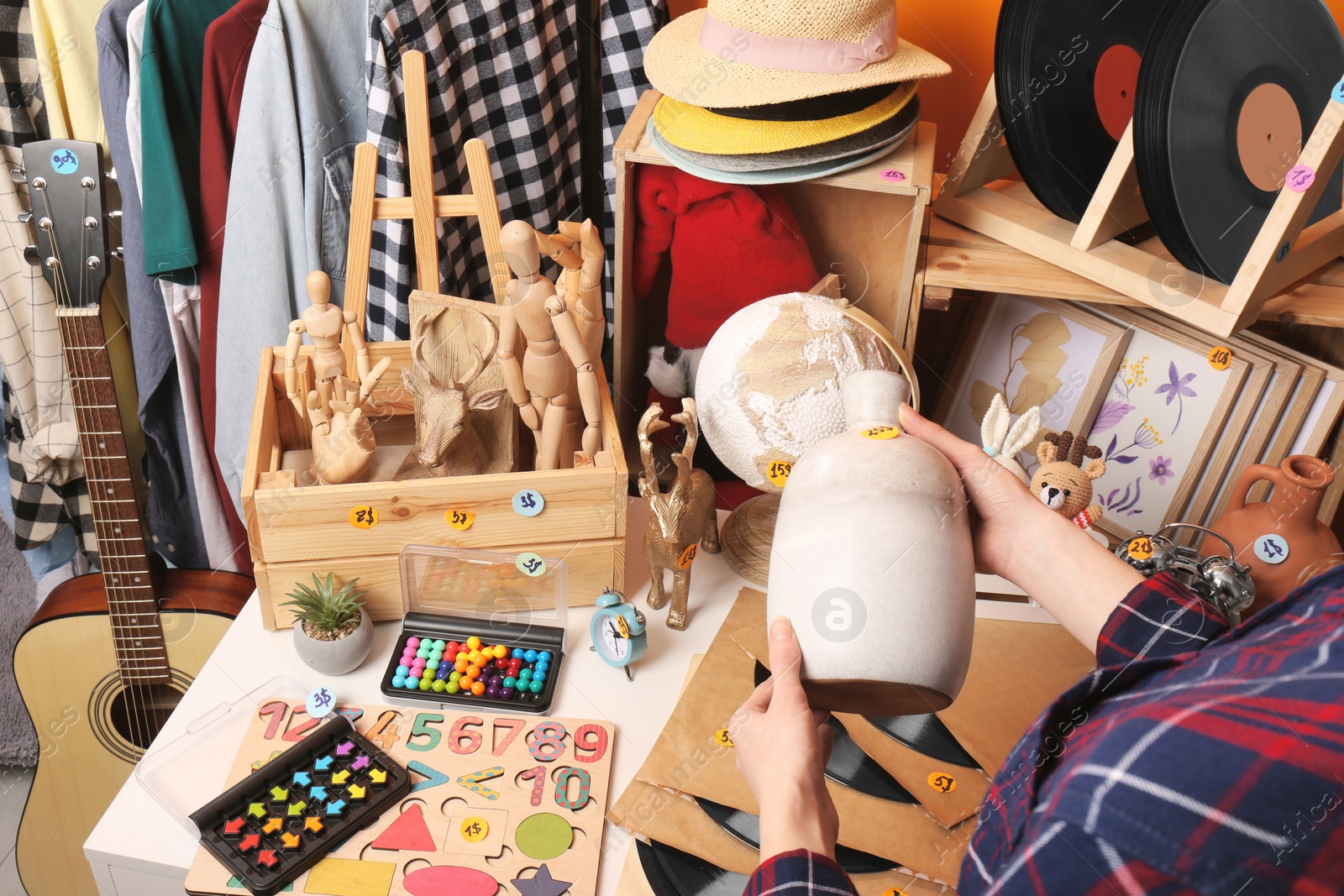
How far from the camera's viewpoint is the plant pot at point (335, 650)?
39.9 inches

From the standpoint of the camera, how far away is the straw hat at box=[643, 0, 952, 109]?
1.01m

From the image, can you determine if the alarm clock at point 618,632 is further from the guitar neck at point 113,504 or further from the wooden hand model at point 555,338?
the guitar neck at point 113,504

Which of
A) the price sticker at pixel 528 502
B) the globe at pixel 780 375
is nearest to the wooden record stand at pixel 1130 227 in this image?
the globe at pixel 780 375

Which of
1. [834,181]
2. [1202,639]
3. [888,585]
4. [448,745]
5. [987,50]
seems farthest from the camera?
[987,50]

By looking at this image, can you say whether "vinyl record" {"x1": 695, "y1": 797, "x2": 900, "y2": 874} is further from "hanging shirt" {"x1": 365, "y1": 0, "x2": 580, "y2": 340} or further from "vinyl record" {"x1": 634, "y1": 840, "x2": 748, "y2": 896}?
"hanging shirt" {"x1": 365, "y1": 0, "x2": 580, "y2": 340}

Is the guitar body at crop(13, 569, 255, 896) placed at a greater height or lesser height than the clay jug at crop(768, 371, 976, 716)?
lesser

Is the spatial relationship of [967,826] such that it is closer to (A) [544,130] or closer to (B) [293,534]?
(B) [293,534]

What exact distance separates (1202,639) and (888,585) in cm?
34

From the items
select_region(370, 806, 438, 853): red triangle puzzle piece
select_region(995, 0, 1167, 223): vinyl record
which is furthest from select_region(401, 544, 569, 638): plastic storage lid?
select_region(995, 0, 1167, 223): vinyl record

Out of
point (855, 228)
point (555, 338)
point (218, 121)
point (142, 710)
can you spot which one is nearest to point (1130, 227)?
point (855, 228)

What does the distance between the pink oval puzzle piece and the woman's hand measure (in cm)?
28

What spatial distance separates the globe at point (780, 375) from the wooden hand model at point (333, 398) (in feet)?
1.25

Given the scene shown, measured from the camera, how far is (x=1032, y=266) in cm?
113

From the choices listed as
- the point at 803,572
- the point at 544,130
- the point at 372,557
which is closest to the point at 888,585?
the point at 803,572
